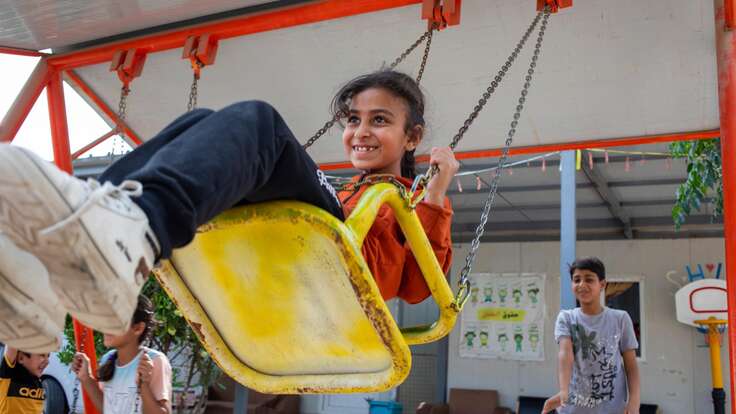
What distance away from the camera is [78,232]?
92 centimetres

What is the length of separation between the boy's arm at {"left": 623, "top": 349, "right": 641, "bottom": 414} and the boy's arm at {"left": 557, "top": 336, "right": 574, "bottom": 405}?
25 cm

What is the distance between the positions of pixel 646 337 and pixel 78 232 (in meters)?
9.34

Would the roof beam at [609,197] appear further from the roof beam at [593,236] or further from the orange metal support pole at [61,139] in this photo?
the orange metal support pole at [61,139]

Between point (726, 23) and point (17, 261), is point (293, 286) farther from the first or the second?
point (726, 23)

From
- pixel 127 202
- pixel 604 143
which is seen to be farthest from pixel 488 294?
pixel 127 202

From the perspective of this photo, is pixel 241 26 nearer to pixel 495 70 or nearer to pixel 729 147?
pixel 495 70

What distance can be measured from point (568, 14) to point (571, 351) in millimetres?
1527

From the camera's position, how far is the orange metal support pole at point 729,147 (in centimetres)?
227

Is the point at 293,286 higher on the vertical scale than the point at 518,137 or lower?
lower

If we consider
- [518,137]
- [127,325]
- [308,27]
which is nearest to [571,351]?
[518,137]

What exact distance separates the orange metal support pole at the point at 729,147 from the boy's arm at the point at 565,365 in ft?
3.27

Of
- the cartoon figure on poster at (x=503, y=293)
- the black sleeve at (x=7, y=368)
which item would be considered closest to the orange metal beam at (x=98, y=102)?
the black sleeve at (x=7, y=368)

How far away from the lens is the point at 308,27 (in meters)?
2.99

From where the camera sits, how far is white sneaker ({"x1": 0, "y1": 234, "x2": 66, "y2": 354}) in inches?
37.9
